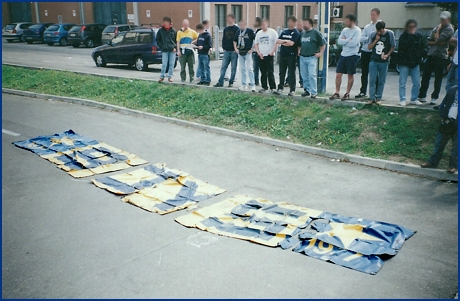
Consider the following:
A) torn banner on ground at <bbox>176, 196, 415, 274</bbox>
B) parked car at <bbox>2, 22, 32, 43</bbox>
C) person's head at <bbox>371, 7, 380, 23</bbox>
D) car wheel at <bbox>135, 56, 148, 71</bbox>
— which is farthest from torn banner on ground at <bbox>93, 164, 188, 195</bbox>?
parked car at <bbox>2, 22, 32, 43</bbox>

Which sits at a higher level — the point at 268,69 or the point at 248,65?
the point at 248,65

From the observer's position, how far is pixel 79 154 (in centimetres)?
864

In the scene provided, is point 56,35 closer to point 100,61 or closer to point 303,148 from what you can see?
point 100,61

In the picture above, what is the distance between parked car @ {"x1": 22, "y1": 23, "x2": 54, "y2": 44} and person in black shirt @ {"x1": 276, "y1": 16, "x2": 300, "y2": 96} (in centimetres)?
3190

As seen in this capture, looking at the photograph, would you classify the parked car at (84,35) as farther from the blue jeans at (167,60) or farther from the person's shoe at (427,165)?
the person's shoe at (427,165)

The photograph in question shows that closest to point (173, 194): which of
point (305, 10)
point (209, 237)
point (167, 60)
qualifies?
point (209, 237)

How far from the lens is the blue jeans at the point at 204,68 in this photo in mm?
13628

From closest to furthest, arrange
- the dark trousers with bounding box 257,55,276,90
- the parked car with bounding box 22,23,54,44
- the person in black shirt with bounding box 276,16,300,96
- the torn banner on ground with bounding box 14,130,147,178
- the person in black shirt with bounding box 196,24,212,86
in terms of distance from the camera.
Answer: the torn banner on ground with bounding box 14,130,147,178 → the person in black shirt with bounding box 276,16,300,96 → the dark trousers with bounding box 257,55,276,90 → the person in black shirt with bounding box 196,24,212,86 → the parked car with bounding box 22,23,54,44

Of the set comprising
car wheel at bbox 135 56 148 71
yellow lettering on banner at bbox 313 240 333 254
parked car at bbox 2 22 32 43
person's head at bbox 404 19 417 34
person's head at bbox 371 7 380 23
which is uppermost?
parked car at bbox 2 22 32 43

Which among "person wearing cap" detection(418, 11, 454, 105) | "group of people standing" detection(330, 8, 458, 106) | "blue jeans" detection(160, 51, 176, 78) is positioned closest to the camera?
"person wearing cap" detection(418, 11, 454, 105)

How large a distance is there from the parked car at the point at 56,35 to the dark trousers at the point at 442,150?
3345 centimetres

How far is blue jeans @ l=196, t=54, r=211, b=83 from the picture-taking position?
537 inches

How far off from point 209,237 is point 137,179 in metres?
2.48

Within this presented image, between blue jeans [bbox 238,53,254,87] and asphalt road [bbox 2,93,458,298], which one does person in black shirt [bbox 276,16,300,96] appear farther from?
asphalt road [bbox 2,93,458,298]
